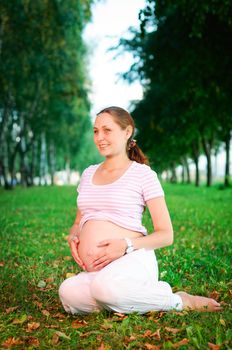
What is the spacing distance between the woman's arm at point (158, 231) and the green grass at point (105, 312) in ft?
2.02

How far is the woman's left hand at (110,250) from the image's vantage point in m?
3.85

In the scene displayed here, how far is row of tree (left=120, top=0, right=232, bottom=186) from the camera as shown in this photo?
12.0m

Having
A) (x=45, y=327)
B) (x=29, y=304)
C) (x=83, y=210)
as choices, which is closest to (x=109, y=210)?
(x=83, y=210)

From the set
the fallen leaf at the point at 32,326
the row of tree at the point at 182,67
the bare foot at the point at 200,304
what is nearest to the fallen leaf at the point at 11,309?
the fallen leaf at the point at 32,326

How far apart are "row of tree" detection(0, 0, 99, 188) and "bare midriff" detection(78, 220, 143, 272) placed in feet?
40.9

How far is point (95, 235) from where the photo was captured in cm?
400

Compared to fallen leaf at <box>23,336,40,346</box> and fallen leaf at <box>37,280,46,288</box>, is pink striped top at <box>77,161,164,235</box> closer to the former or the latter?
fallen leaf at <box>23,336,40,346</box>

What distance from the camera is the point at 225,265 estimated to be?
232 inches

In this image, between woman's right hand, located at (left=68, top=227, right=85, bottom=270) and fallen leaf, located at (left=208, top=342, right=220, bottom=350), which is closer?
fallen leaf, located at (left=208, top=342, right=220, bottom=350)

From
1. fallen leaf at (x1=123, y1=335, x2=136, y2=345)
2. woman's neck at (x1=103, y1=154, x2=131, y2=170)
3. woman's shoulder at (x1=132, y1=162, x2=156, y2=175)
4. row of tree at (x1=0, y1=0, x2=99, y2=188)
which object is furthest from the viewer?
row of tree at (x1=0, y1=0, x2=99, y2=188)

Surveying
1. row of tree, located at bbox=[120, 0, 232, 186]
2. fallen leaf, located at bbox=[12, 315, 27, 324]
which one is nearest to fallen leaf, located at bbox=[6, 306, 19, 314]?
fallen leaf, located at bbox=[12, 315, 27, 324]

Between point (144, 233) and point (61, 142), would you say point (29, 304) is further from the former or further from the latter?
point (61, 142)

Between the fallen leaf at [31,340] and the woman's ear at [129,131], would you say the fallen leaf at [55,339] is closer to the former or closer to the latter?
the fallen leaf at [31,340]

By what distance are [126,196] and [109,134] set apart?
582 millimetres
